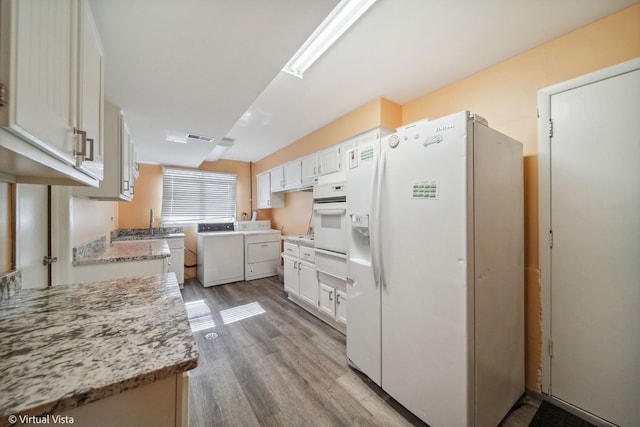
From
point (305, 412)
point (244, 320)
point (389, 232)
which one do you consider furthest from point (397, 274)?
point (244, 320)

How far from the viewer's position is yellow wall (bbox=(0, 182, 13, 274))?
3.41 ft

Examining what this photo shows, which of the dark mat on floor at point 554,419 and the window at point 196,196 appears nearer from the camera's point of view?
the dark mat on floor at point 554,419

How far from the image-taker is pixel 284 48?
4.09 feet

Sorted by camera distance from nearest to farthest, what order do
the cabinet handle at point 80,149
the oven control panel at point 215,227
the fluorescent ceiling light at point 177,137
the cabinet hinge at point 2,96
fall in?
the cabinet hinge at point 2,96 < the cabinet handle at point 80,149 < the fluorescent ceiling light at point 177,137 < the oven control panel at point 215,227

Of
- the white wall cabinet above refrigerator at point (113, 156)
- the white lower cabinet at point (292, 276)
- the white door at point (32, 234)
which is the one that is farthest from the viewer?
the white lower cabinet at point (292, 276)

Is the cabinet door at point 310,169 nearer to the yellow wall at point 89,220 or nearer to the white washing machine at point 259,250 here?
the white washing machine at point 259,250

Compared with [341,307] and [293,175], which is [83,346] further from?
[293,175]

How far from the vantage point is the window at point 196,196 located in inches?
167

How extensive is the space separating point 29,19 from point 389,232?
1583 millimetres

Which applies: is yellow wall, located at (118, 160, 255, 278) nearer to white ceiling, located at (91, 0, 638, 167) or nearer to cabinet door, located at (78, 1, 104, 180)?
white ceiling, located at (91, 0, 638, 167)

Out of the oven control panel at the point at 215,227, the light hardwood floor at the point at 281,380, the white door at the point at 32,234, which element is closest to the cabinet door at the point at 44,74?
the white door at the point at 32,234

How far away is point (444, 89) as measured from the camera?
2.04m

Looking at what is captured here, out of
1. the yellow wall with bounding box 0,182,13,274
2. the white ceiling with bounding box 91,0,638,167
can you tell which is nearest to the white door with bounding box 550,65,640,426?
the white ceiling with bounding box 91,0,638,167

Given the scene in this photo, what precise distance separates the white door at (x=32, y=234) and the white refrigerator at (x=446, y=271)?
1.95m
